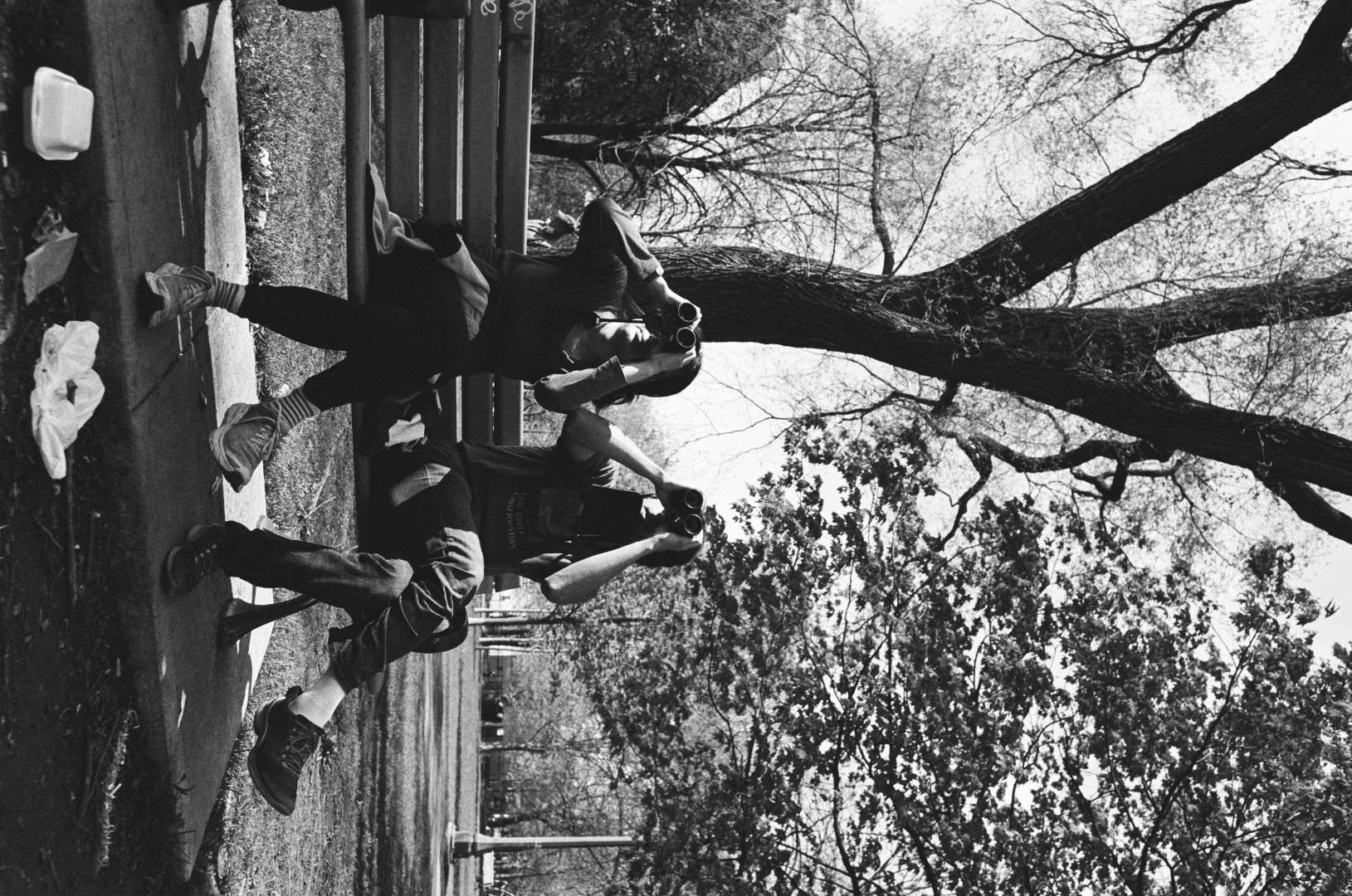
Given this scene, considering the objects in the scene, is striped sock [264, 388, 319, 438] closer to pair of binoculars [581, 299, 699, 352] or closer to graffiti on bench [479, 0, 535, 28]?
pair of binoculars [581, 299, 699, 352]

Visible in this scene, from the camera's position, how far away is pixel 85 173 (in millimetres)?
3281

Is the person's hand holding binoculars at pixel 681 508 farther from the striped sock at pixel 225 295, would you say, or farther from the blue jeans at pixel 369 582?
the striped sock at pixel 225 295

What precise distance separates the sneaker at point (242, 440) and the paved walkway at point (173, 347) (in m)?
0.19

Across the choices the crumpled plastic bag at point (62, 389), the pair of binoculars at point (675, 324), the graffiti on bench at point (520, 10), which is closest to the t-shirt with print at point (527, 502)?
the pair of binoculars at point (675, 324)

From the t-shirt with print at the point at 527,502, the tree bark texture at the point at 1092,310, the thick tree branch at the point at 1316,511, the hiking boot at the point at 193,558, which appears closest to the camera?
the hiking boot at the point at 193,558

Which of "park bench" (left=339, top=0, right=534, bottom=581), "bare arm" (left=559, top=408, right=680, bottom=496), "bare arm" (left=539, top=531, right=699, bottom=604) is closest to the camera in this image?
"bare arm" (left=539, top=531, right=699, bottom=604)

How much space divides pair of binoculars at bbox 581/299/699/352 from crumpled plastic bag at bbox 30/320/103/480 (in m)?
1.82

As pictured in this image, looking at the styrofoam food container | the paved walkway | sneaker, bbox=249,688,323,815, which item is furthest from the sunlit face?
the styrofoam food container

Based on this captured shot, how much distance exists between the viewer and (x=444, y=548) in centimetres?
416

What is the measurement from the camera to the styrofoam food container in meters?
2.92

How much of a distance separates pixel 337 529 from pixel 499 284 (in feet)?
11.0

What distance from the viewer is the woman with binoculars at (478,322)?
4.01m

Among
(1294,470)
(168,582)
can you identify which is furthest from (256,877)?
(1294,470)

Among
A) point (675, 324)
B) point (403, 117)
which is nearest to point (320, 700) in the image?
point (675, 324)
